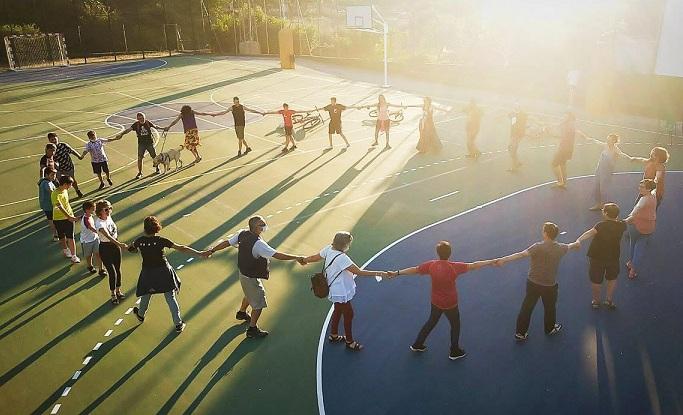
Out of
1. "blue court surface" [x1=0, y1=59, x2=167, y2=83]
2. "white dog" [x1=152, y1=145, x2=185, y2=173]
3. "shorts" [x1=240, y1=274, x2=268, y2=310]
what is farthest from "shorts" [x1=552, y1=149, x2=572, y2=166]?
"blue court surface" [x1=0, y1=59, x2=167, y2=83]

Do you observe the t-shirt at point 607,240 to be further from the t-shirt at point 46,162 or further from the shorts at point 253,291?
the t-shirt at point 46,162

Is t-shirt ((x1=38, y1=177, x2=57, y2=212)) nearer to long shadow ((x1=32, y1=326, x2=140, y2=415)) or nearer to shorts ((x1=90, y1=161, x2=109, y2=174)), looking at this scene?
shorts ((x1=90, y1=161, x2=109, y2=174))

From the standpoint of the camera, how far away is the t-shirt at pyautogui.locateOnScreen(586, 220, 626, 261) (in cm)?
848

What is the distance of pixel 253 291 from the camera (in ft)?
27.7

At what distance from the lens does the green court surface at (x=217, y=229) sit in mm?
7855

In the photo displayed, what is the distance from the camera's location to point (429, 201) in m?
14.7

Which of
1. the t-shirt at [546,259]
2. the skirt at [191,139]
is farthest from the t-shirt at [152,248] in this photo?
the skirt at [191,139]

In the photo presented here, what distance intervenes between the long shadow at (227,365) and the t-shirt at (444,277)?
9.99ft

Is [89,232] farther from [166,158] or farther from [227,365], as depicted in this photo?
[166,158]

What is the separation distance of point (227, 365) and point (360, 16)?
40928 mm

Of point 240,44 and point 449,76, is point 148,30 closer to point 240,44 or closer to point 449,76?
point 240,44

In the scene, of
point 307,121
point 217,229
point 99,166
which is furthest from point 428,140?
point 99,166

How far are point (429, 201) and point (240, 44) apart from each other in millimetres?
48486

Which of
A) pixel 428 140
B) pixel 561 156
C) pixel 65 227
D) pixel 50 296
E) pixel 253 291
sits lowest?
pixel 50 296
